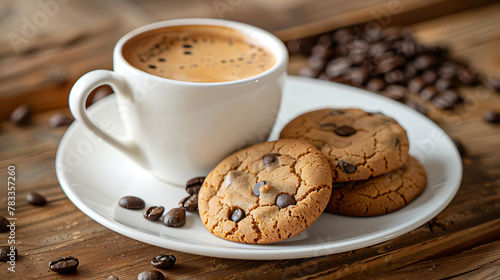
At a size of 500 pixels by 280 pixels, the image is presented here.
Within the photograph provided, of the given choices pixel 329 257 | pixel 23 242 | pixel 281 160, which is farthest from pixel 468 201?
pixel 23 242

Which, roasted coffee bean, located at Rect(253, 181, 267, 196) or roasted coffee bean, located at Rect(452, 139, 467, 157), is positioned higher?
roasted coffee bean, located at Rect(253, 181, 267, 196)

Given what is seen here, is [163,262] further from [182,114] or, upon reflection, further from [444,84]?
[444,84]

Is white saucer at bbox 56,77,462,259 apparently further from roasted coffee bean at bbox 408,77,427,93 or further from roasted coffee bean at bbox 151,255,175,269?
roasted coffee bean at bbox 408,77,427,93

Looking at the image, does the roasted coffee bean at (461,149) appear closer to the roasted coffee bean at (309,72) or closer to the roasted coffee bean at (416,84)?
the roasted coffee bean at (416,84)

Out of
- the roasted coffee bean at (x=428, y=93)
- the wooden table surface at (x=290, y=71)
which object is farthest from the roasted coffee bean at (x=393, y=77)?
the wooden table surface at (x=290, y=71)

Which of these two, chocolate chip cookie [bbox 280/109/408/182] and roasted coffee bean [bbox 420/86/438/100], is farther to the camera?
roasted coffee bean [bbox 420/86/438/100]

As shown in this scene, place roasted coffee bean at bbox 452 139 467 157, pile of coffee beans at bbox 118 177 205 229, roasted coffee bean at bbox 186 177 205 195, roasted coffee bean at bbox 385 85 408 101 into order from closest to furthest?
pile of coffee beans at bbox 118 177 205 229 < roasted coffee bean at bbox 186 177 205 195 < roasted coffee bean at bbox 452 139 467 157 < roasted coffee bean at bbox 385 85 408 101

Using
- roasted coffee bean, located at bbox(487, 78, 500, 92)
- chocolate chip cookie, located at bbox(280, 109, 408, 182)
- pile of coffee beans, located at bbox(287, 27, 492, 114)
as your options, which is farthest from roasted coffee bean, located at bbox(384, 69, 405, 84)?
chocolate chip cookie, located at bbox(280, 109, 408, 182)
